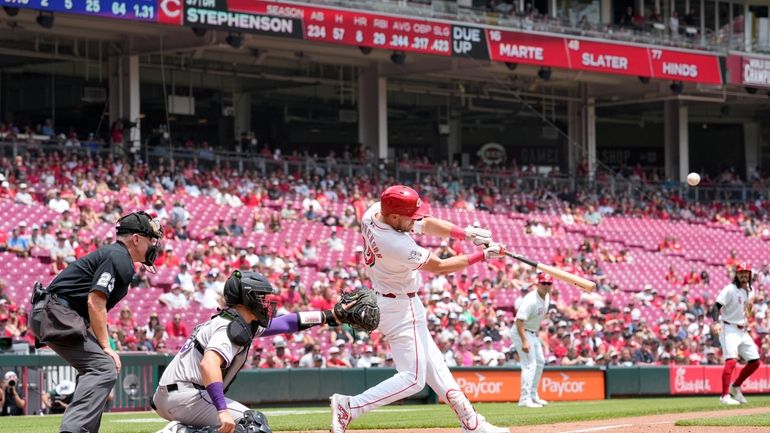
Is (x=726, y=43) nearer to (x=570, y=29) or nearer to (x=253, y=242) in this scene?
(x=570, y=29)

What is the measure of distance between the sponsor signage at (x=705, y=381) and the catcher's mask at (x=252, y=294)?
16718 mm

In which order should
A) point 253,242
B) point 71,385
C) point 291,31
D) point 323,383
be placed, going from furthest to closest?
1. point 291,31
2. point 253,242
3. point 323,383
4. point 71,385

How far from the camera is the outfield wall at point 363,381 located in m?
16.1

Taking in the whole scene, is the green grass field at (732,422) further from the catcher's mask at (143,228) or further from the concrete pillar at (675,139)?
the concrete pillar at (675,139)

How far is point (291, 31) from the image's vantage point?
95.7ft

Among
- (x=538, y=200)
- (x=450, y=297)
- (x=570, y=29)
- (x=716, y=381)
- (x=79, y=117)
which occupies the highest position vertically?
(x=570, y=29)

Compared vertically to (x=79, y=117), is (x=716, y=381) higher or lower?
lower

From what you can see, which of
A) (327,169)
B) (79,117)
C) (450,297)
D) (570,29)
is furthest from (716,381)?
(79,117)

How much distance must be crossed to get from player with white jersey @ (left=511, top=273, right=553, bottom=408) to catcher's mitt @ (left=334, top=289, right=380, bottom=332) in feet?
27.5

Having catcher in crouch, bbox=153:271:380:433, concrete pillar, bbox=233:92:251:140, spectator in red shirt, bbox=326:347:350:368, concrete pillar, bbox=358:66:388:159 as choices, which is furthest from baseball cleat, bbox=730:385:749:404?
concrete pillar, bbox=233:92:251:140

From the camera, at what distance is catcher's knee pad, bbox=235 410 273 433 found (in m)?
6.75

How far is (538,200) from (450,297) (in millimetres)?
11689

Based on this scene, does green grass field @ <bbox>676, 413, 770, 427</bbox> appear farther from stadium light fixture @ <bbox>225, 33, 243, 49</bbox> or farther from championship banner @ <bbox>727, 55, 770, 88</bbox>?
championship banner @ <bbox>727, 55, 770, 88</bbox>

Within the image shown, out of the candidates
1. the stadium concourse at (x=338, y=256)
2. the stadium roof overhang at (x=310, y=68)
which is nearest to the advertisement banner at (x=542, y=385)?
the stadium concourse at (x=338, y=256)
